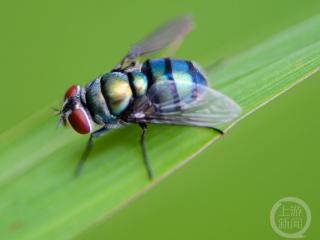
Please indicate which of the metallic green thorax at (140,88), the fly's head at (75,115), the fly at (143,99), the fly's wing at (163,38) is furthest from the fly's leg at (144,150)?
the fly's wing at (163,38)

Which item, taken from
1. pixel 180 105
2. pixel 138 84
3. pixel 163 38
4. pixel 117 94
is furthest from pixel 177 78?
pixel 163 38

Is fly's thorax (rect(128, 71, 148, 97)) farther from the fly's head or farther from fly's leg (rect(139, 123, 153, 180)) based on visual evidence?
the fly's head

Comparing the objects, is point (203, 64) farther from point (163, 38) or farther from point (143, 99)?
point (143, 99)

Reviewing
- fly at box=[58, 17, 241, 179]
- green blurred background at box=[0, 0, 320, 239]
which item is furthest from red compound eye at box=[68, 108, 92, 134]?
green blurred background at box=[0, 0, 320, 239]

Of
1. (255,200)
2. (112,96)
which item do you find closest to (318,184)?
(255,200)

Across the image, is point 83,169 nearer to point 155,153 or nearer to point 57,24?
point 155,153

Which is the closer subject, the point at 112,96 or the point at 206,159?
the point at 112,96

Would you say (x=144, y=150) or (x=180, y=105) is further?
(x=180, y=105)
